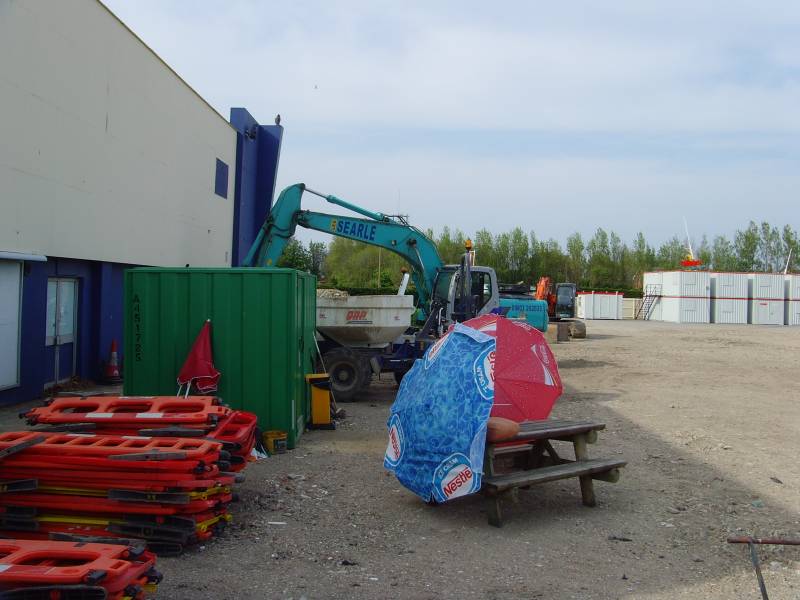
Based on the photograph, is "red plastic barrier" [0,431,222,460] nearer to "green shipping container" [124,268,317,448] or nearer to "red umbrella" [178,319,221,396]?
"red umbrella" [178,319,221,396]

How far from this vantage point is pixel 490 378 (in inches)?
247

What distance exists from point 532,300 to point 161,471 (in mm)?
23725

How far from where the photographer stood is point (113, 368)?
14.4 m

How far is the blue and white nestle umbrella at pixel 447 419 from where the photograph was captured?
6141mm

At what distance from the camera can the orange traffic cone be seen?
47.1 ft

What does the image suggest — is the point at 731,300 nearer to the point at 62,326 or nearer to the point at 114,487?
the point at 62,326

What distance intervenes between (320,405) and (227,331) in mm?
2062

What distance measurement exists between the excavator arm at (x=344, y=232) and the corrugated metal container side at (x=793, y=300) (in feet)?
156

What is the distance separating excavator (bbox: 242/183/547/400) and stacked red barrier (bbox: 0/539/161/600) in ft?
32.3

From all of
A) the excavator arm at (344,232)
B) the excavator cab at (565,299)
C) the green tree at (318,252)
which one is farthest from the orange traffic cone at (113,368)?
the green tree at (318,252)

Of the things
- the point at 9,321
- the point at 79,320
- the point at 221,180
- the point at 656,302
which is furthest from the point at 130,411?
the point at 656,302

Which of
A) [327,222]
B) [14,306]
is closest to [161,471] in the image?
[14,306]

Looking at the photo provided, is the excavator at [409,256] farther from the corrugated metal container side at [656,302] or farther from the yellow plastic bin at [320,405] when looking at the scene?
the corrugated metal container side at [656,302]

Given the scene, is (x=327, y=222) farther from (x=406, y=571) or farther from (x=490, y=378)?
(x=406, y=571)
